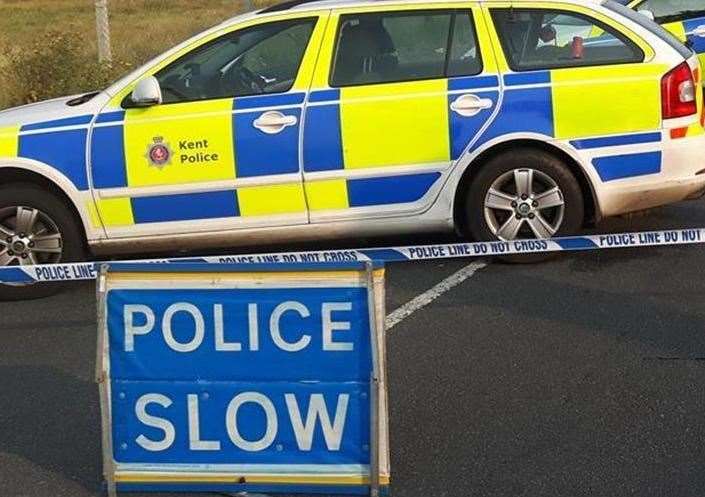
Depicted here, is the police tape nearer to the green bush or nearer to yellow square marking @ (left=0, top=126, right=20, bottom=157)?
yellow square marking @ (left=0, top=126, right=20, bottom=157)

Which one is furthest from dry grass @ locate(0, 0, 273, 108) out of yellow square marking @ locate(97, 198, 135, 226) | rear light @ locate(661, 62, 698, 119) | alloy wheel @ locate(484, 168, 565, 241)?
rear light @ locate(661, 62, 698, 119)

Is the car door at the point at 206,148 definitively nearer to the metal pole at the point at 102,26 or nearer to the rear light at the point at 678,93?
the rear light at the point at 678,93

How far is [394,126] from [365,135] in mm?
162

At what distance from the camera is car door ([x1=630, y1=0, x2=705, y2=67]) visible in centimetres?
1063

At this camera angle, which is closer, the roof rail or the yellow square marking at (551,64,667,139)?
the yellow square marking at (551,64,667,139)

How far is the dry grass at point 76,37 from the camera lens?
429 inches

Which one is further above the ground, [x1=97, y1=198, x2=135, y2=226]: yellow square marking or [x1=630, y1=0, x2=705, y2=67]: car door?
[x1=630, y1=0, x2=705, y2=67]: car door

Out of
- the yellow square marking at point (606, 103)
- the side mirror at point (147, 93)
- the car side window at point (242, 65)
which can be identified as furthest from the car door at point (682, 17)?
the side mirror at point (147, 93)

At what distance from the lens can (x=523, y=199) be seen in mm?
5863

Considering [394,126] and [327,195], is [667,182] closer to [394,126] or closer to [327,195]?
[394,126]

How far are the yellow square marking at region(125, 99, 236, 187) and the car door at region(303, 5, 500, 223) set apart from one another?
17.1 inches

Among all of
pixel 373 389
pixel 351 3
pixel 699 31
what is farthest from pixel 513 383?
pixel 699 31

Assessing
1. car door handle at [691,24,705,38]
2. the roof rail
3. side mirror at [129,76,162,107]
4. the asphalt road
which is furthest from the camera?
car door handle at [691,24,705,38]

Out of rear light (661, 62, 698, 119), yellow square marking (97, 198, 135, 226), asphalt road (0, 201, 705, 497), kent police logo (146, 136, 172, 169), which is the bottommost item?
asphalt road (0, 201, 705, 497)
